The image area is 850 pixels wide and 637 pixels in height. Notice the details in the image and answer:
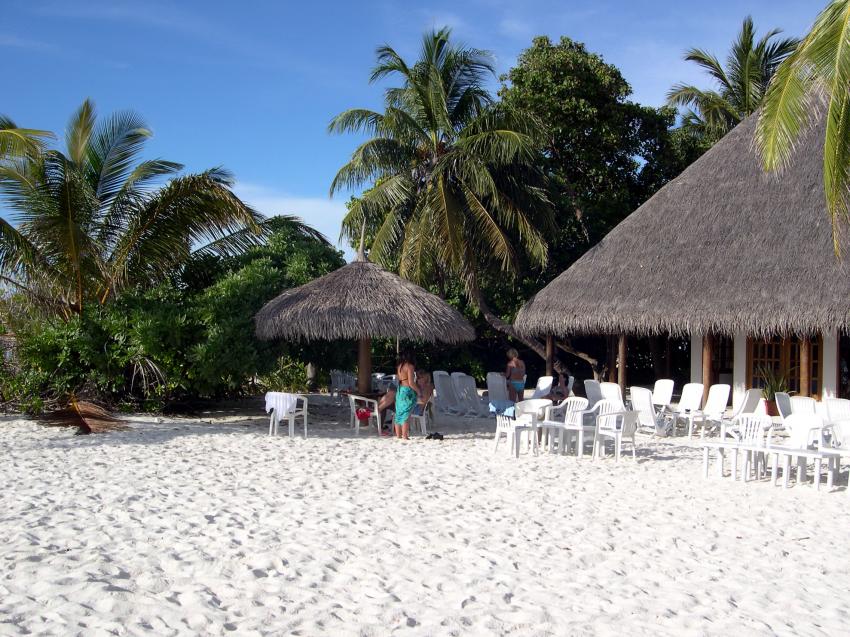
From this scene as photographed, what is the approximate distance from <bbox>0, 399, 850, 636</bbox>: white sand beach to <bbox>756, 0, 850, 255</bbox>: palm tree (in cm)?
293

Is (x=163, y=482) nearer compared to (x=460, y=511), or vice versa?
(x=460, y=511)

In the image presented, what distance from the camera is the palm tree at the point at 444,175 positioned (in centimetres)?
1570

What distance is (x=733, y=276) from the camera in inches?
487

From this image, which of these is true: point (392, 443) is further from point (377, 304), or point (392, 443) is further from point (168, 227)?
point (168, 227)

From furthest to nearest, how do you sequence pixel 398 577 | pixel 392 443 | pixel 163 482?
pixel 392 443
pixel 163 482
pixel 398 577

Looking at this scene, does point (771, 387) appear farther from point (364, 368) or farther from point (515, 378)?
point (364, 368)

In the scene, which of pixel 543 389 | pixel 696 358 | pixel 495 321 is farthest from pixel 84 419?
pixel 696 358

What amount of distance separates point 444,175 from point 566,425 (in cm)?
853

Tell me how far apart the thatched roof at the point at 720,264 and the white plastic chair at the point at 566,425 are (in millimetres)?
3856

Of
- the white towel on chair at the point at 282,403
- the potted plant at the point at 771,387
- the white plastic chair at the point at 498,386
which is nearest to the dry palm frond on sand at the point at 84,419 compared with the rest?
the white towel on chair at the point at 282,403

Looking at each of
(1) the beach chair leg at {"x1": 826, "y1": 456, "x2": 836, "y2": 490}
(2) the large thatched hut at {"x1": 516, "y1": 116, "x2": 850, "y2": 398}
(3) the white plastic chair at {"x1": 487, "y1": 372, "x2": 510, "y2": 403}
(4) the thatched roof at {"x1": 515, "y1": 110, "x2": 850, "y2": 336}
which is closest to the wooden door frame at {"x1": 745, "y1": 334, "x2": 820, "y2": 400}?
(2) the large thatched hut at {"x1": 516, "y1": 116, "x2": 850, "y2": 398}

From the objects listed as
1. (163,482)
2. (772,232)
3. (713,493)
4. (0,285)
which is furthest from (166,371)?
(772,232)

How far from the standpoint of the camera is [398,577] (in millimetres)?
4457

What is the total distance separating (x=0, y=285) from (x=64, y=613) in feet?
30.2
